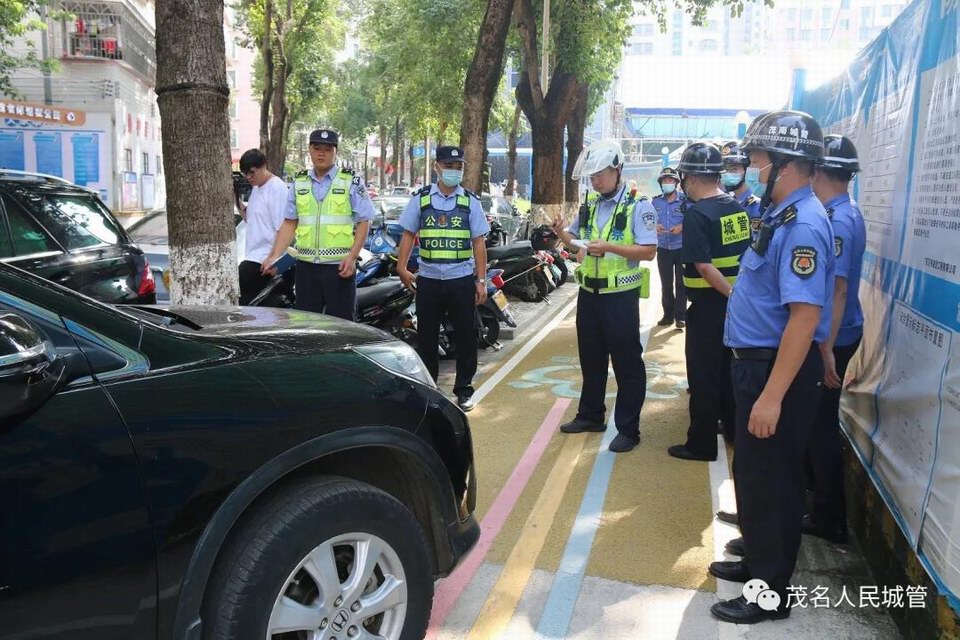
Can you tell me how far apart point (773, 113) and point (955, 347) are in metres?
1.05

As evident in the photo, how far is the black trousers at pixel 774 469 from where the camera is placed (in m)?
3.08

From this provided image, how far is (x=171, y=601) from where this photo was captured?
2.11 m

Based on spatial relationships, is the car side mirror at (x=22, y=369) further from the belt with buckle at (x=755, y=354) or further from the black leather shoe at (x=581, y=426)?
the black leather shoe at (x=581, y=426)

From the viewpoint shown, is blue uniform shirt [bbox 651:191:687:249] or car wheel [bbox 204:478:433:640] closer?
car wheel [bbox 204:478:433:640]

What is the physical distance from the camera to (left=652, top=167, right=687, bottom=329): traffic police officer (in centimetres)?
924

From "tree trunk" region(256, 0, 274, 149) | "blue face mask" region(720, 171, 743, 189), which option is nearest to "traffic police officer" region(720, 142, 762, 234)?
"blue face mask" region(720, 171, 743, 189)

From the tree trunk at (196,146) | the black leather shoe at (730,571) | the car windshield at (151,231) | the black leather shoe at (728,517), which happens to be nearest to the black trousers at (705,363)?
the black leather shoe at (728,517)

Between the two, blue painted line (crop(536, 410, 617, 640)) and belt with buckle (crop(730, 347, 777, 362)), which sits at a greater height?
belt with buckle (crop(730, 347, 777, 362))

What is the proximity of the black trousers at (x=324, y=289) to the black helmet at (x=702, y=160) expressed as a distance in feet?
8.26

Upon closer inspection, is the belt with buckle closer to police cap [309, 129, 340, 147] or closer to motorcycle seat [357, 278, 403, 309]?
police cap [309, 129, 340, 147]

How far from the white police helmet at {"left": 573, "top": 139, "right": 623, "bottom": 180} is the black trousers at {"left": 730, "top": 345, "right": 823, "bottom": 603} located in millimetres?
2204

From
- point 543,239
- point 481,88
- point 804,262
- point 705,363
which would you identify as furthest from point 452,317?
point 543,239

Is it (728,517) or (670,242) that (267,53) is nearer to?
(670,242)

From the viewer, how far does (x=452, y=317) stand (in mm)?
6258
